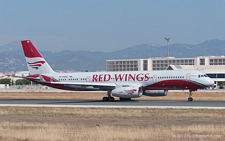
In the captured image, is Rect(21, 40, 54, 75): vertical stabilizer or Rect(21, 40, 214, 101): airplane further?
Rect(21, 40, 54, 75): vertical stabilizer

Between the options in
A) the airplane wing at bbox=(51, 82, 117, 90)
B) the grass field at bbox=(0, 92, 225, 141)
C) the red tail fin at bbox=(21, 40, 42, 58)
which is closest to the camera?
the grass field at bbox=(0, 92, 225, 141)

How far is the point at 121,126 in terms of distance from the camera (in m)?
27.8

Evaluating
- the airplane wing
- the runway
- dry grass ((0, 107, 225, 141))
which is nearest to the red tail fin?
the airplane wing

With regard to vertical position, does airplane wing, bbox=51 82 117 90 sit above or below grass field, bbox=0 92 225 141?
above

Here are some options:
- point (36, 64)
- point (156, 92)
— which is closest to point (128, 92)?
point (156, 92)

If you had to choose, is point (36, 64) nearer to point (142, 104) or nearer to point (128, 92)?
point (128, 92)

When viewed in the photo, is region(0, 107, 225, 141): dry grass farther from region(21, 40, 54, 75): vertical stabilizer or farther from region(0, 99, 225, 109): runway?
region(21, 40, 54, 75): vertical stabilizer

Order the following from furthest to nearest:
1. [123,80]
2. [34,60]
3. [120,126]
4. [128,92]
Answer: [34,60], [123,80], [128,92], [120,126]

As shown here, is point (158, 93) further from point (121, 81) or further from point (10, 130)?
point (10, 130)

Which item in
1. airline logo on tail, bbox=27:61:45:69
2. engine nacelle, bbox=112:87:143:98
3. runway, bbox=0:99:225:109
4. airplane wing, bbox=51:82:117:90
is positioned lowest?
runway, bbox=0:99:225:109

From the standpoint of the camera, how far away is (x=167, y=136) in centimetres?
2308

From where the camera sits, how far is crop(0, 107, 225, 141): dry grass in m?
23.0

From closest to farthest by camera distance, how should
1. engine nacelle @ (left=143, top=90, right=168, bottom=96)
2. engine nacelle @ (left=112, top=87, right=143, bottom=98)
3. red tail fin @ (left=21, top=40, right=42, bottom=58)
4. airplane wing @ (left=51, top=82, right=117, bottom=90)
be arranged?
engine nacelle @ (left=112, top=87, right=143, bottom=98), airplane wing @ (left=51, top=82, right=117, bottom=90), engine nacelle @ (left=143, top=90, right=168, bottom=96), red tail fin @ (left=21, top=40, right=42, bottom=58)

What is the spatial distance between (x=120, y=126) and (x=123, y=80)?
99.0 ft
